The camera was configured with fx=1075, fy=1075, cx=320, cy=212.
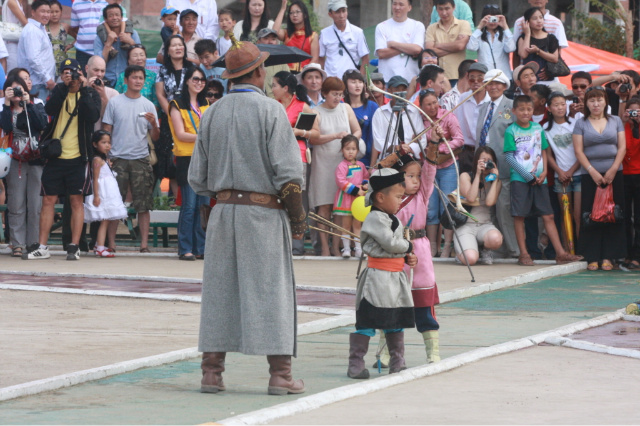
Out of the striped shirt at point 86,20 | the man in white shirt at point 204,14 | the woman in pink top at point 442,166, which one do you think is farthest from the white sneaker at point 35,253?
the woman in pink top at point 442,166

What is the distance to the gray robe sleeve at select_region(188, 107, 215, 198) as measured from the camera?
21.6ft

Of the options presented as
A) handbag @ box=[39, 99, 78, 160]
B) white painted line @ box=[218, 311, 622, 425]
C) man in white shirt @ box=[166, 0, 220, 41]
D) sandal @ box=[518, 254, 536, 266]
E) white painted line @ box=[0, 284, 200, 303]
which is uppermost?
man in white shirt @ box=[166, 0, 220, 41]

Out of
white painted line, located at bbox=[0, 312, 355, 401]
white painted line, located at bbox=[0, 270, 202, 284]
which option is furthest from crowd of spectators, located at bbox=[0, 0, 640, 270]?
white painted line, located at bbox=[0, 312, 355, 401]

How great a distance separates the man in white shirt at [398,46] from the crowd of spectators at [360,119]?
0.07ft

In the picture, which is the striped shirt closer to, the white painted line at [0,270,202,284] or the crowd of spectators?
the crowd of spectators

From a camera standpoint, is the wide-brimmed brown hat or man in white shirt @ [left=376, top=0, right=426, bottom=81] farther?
man in white shirt @ [left=376, top=0, right=426, bottom=81]

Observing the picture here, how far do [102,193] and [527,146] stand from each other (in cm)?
550

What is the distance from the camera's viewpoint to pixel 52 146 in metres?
13.3

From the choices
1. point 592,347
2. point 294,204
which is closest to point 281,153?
point 294,204

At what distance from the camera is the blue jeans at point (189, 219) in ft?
45.4

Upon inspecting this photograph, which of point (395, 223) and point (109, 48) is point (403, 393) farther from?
point (109, 48)

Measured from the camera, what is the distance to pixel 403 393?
598 centimetres

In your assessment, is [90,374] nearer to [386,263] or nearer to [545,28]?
[386,263]

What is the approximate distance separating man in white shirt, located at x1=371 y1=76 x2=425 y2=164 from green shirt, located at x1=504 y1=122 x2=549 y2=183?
44.7 inches
